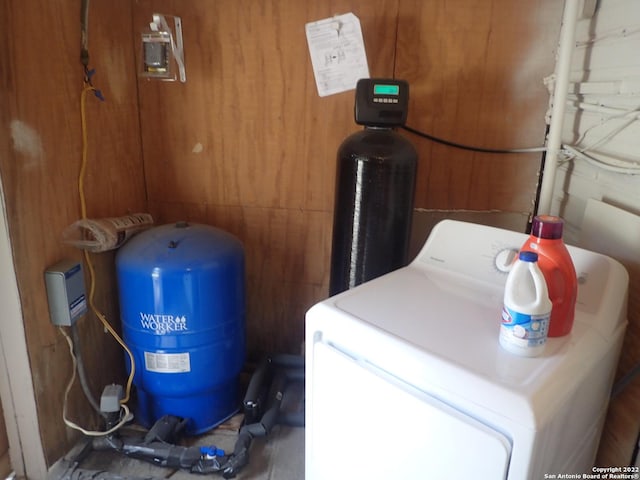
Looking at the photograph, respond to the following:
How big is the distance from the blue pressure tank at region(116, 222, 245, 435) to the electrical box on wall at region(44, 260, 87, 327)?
0.48 feet

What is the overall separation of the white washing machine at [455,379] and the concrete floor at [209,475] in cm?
39

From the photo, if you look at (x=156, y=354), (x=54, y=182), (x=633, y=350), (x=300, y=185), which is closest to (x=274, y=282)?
(x=300, y=185)

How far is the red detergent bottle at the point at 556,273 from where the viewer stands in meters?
0.91

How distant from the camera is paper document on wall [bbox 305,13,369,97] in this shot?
1682 millimetres

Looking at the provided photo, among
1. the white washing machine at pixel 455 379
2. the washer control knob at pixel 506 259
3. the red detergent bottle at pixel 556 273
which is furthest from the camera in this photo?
the washer control knob at pixel 506 259

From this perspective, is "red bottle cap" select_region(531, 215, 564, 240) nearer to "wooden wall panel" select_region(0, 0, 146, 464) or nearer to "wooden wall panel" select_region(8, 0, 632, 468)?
"wooden wall panel" select_region(8, 0, 632, 468)

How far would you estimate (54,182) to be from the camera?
139cm

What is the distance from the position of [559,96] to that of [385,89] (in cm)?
54

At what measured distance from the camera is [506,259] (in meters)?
1.15

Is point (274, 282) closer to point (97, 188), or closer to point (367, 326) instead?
point (97, 188)

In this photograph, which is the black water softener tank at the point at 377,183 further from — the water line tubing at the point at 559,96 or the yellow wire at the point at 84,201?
the yellow wire at the point at 84,201

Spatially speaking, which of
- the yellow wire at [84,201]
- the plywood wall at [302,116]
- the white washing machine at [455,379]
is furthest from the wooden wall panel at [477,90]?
the yellow wire at [84,201]

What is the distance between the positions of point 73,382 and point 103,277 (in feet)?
1.23

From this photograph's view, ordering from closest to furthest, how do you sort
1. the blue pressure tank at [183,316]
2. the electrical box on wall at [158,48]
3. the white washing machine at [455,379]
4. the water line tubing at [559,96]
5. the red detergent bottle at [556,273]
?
the white washing machine at [455,379] → the red detergent bottle at [556,273] → the water line tubing at [559,96] → the blue pressure tank at [183,316] → the electrical box on wall at [158,48]
